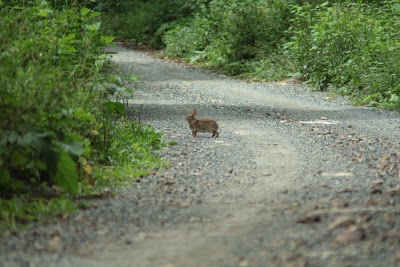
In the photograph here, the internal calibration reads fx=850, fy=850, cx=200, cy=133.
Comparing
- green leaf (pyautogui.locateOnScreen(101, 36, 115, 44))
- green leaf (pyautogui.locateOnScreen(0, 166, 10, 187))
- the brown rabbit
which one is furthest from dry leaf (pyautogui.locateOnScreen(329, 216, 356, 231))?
green leaf (pyautogui.locateOnScreen(101, 36, 115, 44))

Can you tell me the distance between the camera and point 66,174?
7.30 metres

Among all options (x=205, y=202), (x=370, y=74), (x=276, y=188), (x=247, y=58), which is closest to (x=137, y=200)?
(x=205, y=202)

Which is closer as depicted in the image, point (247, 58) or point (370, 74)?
point (370, 74)

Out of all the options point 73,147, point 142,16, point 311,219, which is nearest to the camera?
point 311,219

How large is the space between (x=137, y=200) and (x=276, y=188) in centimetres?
144

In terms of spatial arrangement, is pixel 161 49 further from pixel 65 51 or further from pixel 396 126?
pixel 65 51

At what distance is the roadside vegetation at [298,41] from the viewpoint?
1781 cm

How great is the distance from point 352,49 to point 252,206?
12888 millimetres

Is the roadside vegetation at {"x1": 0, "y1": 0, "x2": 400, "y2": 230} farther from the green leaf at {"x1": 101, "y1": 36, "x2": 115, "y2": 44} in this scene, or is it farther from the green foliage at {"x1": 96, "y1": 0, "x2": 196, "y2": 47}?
the green foliage at {"x1": 96, "y1": 0, "x2": 196, "y2": 47}

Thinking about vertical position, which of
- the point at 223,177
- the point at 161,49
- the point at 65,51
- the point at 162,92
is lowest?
the point at 161,49

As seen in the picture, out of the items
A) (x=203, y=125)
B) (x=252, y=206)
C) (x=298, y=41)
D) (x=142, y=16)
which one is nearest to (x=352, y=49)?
(x=298, y=41)

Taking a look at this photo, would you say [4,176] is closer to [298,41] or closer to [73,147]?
[73,147]

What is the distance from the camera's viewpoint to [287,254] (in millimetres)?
5375

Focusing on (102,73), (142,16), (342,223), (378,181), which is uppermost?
(342,223)
